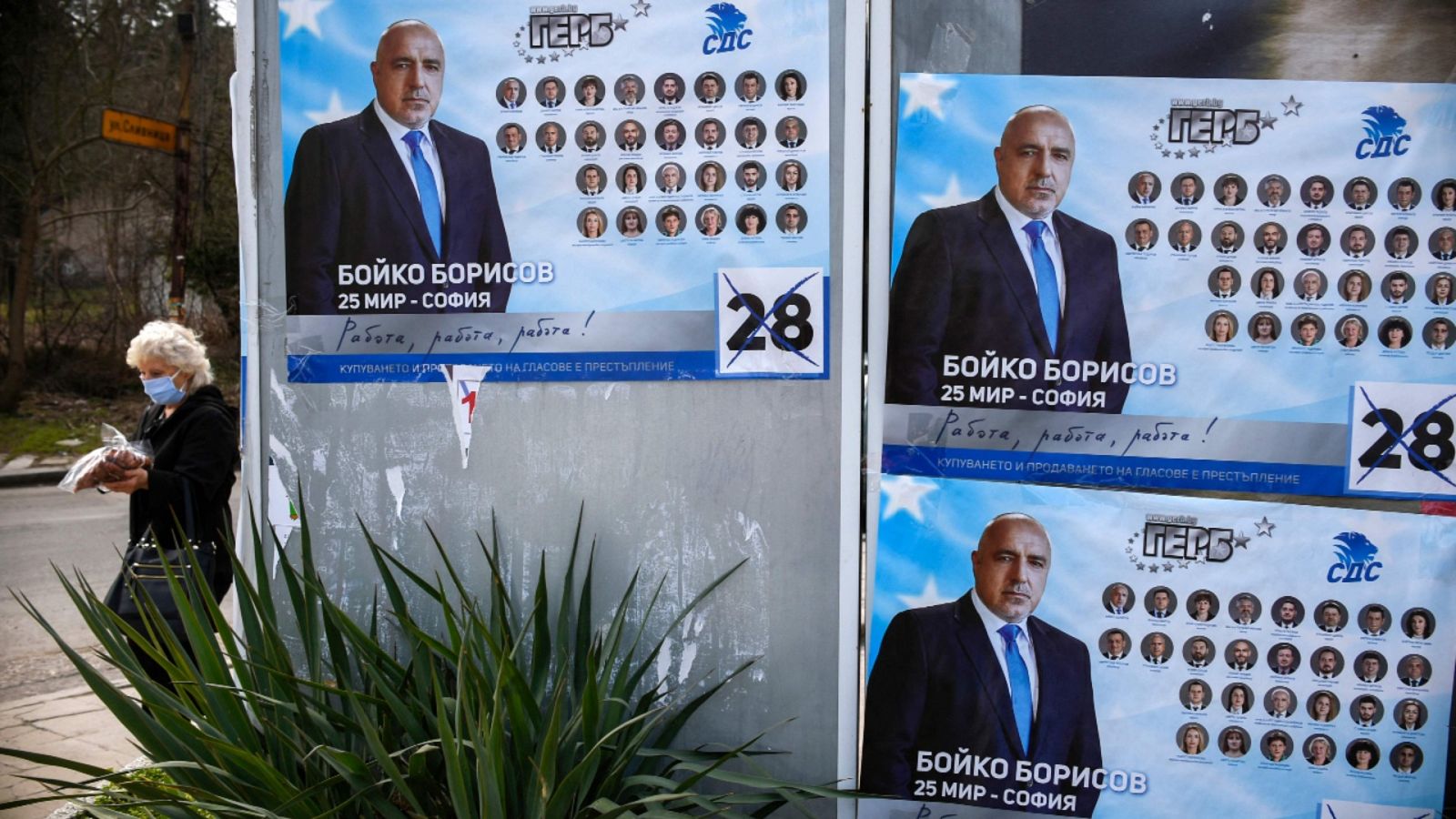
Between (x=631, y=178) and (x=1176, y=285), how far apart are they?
1345 mm

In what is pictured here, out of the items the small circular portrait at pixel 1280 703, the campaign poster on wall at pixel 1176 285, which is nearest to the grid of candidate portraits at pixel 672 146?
the campaign poster on wall at pixel 1176 285

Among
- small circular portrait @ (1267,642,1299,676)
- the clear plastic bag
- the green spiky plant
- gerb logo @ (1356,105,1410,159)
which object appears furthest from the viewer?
the clear plastic bag

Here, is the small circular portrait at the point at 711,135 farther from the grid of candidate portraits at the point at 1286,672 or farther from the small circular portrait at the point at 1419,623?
the small circular portrait at the point at 1419,623

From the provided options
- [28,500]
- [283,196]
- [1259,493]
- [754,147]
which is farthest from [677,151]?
[28,500]

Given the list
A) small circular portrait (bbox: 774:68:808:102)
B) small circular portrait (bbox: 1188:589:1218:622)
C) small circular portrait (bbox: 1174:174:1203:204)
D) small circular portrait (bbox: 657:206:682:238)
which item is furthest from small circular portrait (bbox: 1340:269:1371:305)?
small circular portrait (bbox: 657:206:682:238)

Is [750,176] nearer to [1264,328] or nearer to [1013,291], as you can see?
[1013,291]

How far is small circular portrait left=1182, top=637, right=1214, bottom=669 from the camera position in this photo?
2809mm

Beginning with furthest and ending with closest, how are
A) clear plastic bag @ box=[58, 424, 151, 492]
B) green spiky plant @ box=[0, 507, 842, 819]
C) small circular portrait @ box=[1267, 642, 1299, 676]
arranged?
1. clear plastic bag @ box=[58, 424, 151, 492]
2. small circular portrait @ box=[1267, 642, 1299, 676]
3. green spiky plant @ box=[0, 507, 842, 819]

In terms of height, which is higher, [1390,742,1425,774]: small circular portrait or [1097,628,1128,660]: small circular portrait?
[1097,628,1128,660]: small circular portrait

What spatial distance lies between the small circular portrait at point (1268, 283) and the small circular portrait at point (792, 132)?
1.12 m

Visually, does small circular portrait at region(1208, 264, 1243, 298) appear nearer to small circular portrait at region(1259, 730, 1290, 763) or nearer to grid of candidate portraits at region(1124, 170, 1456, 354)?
grid of candidate portraits at region(1124, 170, 1456, 354)

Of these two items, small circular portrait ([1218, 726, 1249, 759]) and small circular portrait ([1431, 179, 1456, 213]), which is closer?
small circular portrait ([1431, 179, 1456, 213])

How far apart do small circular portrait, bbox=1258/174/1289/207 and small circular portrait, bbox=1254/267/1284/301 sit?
153 millimetres

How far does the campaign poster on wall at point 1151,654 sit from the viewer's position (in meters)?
2.74
